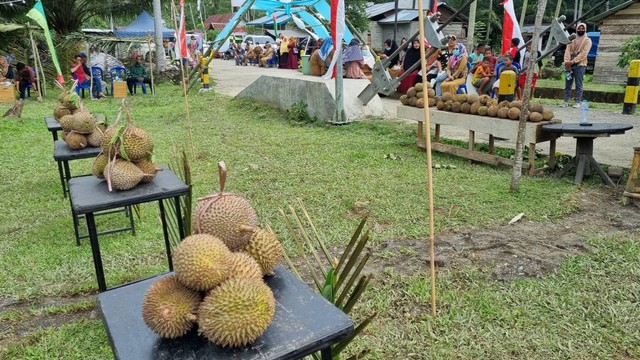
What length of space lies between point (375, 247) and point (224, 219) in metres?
2.78

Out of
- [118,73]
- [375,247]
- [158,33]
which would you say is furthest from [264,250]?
[118,73]

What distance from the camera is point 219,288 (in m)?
1.44

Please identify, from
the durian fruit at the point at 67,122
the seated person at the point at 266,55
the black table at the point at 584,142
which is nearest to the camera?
the durian fruit at the point at 67,122

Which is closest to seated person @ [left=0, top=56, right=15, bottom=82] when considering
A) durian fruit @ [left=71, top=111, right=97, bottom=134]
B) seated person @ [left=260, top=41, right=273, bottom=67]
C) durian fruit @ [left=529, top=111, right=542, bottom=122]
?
durian fruit @ [left=71, top=111, right=97, bottom=134]

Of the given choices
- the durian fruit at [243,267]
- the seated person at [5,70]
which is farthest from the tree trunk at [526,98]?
the seated person at [5,70]

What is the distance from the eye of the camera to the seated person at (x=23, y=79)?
48.9ft

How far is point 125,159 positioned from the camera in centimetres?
298

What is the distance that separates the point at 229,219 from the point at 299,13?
1755 cm

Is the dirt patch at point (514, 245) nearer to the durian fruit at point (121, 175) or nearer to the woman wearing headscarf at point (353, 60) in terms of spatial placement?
the durian fruit at point (121, 175)

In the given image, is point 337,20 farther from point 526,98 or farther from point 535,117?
point 526,98

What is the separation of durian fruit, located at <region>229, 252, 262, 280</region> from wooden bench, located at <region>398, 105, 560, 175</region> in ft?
17.6

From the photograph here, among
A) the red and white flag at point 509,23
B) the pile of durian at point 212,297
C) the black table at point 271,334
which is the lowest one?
the black table at point 271,334

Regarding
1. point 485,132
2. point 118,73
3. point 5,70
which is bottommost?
point 485,132

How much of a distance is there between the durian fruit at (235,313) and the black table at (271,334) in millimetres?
48
